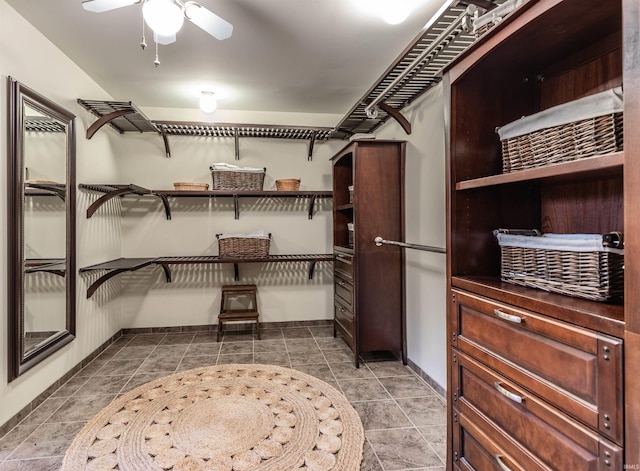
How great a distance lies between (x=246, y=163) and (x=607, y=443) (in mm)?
3507

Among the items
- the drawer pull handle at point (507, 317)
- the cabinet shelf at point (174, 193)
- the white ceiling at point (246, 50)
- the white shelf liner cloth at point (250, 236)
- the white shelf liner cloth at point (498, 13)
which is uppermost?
the white ceiling at point (246, 50)

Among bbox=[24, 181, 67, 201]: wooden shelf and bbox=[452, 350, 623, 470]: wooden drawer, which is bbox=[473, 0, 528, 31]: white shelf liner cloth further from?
bbox=[24, 181, 67, 201]: wooden shelf

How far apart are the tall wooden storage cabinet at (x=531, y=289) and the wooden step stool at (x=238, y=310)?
2.42 m

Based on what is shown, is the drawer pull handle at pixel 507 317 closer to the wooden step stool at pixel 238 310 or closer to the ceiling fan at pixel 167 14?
the ceiling fan at pixel 167 14

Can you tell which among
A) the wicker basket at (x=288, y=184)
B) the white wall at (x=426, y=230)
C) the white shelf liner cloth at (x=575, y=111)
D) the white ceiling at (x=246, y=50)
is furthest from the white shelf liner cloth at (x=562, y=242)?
the wicker basket at (x=288, y=184)

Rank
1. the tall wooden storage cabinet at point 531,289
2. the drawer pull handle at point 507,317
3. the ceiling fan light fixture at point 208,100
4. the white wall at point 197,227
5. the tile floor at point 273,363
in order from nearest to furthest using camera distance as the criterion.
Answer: the tall wooden storage cabinet at point 531,289 < the drawer pull handle at point 507,317 < the tile floor at point 273,363 < the white wall at point 197,227 < the ceiling fan light fixture at point 208,100

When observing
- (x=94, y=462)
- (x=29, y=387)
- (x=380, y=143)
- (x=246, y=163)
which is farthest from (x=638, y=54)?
(x=246, y=163)

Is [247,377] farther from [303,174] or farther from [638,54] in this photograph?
[638,54]

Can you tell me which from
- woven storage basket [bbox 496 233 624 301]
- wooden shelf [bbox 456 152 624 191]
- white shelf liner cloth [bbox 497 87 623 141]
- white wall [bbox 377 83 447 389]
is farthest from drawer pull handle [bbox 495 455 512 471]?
white wall [bbox 377 83 447 389]

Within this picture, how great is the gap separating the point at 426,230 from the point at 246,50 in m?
1.80

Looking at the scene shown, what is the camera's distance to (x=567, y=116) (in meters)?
0.93

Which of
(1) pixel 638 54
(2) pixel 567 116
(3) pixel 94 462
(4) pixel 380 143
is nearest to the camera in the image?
(1) pixel 638 54

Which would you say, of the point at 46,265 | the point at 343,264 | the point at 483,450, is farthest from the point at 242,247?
the point at 483,450

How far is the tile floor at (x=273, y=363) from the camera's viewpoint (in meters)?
1.72
